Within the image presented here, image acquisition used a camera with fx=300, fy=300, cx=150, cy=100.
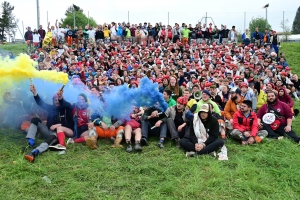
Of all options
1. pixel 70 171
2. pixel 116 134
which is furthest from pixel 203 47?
pixel 70 171

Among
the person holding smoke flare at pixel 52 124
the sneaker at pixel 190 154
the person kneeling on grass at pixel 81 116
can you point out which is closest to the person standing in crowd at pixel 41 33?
the person holding smoke flare at pixel 52 124

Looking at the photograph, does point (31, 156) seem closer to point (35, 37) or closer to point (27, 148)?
point (27, 148)

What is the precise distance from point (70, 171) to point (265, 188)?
10.4 feet

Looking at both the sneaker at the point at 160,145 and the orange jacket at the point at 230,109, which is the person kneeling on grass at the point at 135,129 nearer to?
the sneaker at the point at 160,145

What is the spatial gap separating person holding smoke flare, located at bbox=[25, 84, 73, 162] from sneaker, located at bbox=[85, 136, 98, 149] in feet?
1.65

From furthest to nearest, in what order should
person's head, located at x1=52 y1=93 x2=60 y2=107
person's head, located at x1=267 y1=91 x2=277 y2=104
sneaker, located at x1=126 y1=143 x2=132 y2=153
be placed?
1. person's head, located at x1=267 y1=91 x2=277 y2=104
2. person's head, located at x1=52 y1=93 x2=60 y2=107
3. sneaker, located at x1=126 y1=143 x2=132 y2=153

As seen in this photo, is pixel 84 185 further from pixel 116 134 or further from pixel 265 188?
pixel 265 188

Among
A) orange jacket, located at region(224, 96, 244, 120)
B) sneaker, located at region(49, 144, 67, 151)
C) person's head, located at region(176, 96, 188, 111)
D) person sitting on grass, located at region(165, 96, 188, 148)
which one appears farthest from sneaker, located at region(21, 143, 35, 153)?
orange jacket, located at region(224, 96, 244, 120)

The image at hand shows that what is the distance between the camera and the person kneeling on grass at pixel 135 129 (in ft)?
20.1

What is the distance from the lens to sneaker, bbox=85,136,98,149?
6082 millimetres

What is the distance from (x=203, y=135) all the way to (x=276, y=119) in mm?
2060

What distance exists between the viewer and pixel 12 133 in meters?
6.90

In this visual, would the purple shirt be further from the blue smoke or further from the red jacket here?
the blue smoke

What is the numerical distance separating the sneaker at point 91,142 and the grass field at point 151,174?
4.8 inches
